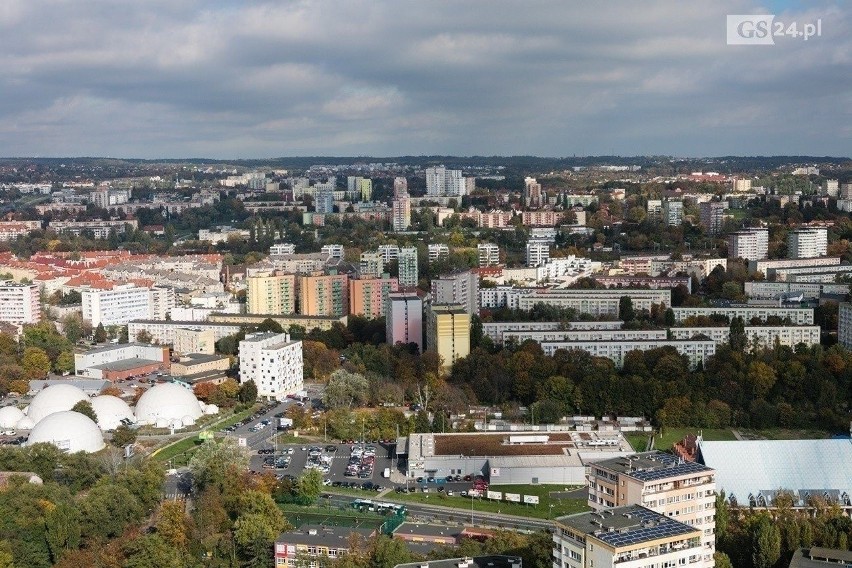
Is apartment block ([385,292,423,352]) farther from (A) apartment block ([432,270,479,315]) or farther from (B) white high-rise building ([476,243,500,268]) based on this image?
(B) white high-rise building ([476,243,500,268])

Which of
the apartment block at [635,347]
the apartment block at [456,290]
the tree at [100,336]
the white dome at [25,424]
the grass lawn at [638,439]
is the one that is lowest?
the grass lawn at [638,439]

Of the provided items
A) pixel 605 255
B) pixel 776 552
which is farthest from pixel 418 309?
pixel 605 255

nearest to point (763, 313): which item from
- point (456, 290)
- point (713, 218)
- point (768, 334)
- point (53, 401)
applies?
point (768, 334)

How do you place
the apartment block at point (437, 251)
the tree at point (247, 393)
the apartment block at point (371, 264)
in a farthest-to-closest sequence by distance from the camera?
the apartment block at point (437, 251) → the apartment block at point (371, 264) → the tree at point (247, 393)

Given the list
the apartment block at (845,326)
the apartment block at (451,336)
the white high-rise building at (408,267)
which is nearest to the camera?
the apartment block at (451,336)

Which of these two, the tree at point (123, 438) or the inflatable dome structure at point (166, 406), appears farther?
the inflatable dome structure at point (166, 406)

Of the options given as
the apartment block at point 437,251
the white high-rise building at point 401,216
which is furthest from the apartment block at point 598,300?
the white high-rise building at point 401,216

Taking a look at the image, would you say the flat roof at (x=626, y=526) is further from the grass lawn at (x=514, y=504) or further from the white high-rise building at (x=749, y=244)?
the white high-rise building at (x=749, y=244)
